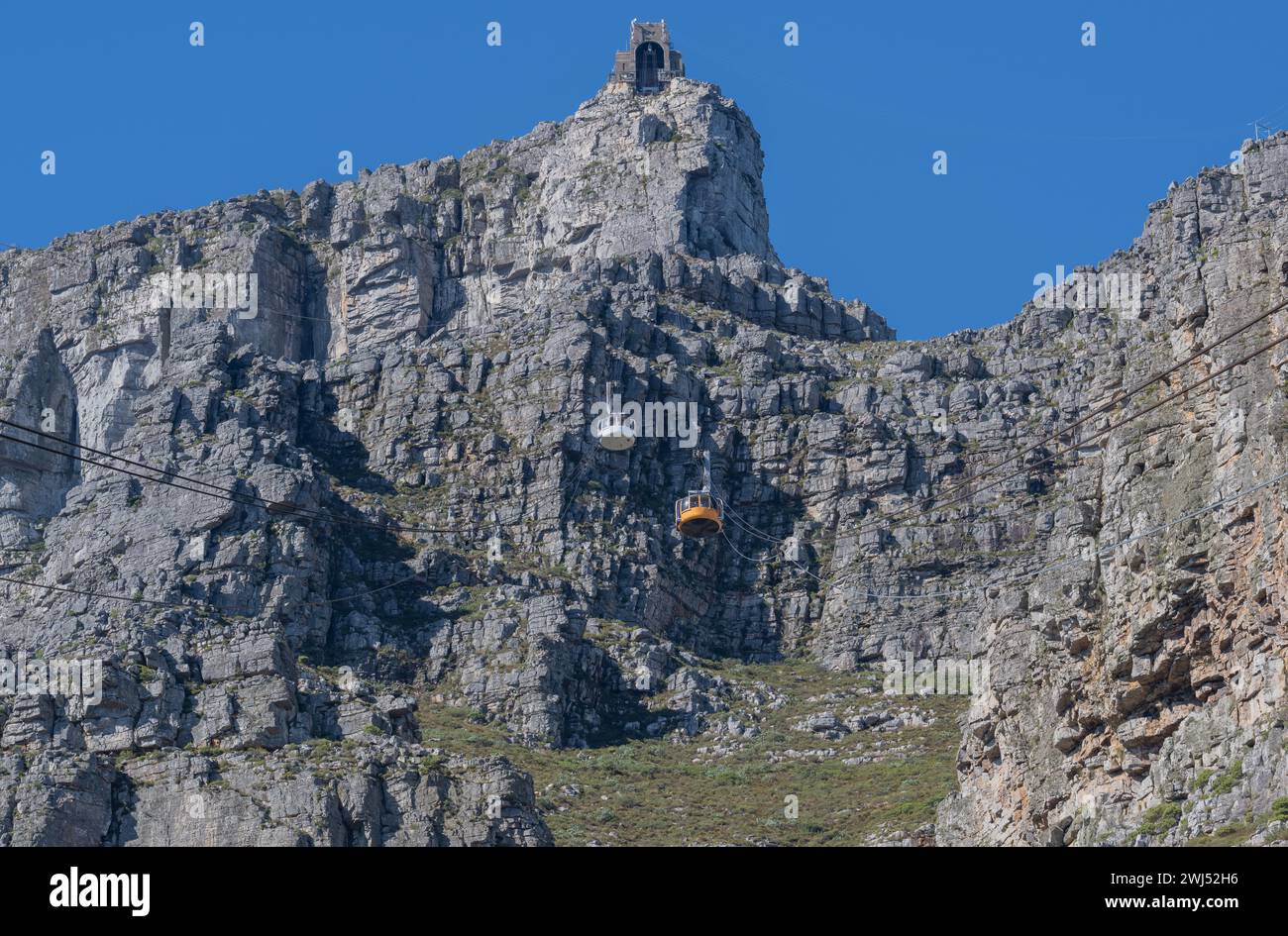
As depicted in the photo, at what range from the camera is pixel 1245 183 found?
408ft

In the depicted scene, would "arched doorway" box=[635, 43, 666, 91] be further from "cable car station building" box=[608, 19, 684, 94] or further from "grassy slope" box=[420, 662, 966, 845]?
"grassy slope" box=[420, 662, 966, 845]

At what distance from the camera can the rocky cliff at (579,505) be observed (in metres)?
56.1

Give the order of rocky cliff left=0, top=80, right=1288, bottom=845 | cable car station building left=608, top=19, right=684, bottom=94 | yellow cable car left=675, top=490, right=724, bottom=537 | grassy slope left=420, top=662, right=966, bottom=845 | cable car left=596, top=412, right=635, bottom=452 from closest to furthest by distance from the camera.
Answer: rocky cliff left=0, top=80, right=1288, bottom=845 < grassy slope left=420, top=662, right=966, bottom=845 < yellow cable car left=675, top=490, right=724, bottom=537 < cable car left=596, top=412, right=635, bottom=452 < cable car station building left=608, top=19, right=684, bottom=94

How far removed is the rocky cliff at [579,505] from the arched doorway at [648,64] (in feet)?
8.63

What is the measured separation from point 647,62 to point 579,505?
53.4 meters

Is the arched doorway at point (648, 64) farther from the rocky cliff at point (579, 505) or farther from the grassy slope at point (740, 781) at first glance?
the grassy slope at point (740, 781)

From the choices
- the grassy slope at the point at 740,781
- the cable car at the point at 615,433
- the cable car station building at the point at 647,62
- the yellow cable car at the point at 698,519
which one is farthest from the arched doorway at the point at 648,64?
the yellow cable car at the point at 698,519

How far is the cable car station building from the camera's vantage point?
162375 mm

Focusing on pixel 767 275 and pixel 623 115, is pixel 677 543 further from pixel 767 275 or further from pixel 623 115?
pixel 623 115

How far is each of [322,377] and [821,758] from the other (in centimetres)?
4583

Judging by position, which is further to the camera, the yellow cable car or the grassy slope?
the yellow cable car

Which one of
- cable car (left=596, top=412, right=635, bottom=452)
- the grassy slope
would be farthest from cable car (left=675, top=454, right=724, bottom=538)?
cable car (left=596, top=412, right=635, bottom=452)

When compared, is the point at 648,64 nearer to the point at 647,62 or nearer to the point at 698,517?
the point at 647,62
